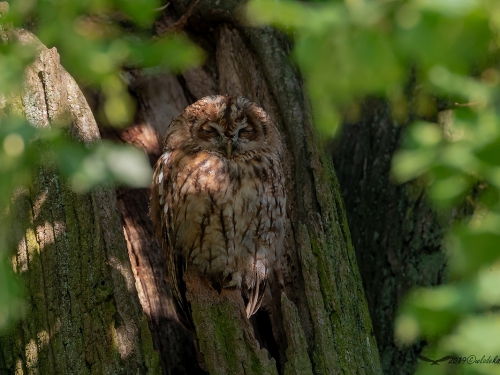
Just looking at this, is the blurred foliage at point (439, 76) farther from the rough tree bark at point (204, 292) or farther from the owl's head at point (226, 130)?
the owl's head at point (226, 130)

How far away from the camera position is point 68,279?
2.38 metres

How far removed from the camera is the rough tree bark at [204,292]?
227 centimetres

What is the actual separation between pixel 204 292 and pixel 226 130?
702 mm

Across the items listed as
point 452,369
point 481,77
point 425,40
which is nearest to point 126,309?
point 452,369

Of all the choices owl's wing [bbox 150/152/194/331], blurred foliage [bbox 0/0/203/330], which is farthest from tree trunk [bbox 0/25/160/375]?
blurred foliage [bbox 0/0/203/330]

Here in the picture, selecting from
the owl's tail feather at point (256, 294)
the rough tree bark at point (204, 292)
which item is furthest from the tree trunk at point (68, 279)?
the owl's tail feather at point (256, 294)

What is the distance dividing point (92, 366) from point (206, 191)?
0.84 m

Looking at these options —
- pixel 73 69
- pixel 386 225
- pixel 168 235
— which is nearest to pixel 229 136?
pixel 168 235

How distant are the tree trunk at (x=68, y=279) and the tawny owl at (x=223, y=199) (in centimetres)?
31

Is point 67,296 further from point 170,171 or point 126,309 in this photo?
point 170,171

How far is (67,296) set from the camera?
235cm

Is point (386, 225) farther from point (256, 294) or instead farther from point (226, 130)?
point (226, 130)

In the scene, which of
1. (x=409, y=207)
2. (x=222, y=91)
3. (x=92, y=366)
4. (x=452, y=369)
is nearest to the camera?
(x=92, y=366)

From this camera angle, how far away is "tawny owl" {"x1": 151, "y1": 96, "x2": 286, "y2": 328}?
2.69 m
